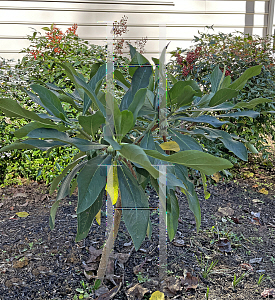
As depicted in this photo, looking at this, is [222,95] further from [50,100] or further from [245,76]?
[50,100]

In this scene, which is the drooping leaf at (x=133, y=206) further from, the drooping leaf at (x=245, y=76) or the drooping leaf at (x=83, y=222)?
the drooping leaf at (x=245, y=76)

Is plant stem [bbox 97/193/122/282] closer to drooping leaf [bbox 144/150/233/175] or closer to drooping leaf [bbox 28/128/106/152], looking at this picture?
drooping leaf [bbox 28/128/106/152]

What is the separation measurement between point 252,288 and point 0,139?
2713 millimetres

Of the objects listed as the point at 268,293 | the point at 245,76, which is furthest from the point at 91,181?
the point at 268,293

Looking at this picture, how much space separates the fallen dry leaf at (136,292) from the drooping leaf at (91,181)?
743 mm

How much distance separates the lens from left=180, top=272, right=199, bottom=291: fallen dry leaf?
146cm

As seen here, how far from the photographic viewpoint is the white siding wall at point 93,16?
172 inches

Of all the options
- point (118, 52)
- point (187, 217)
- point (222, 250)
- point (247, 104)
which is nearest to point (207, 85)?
point (187, 217)

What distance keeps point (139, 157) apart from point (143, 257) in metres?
1.07

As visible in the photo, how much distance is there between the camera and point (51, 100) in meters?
0.99

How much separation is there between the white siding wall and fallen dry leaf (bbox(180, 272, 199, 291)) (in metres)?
3.82

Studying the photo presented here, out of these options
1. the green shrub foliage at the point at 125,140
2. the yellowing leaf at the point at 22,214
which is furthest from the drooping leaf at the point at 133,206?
the yellowing leaf at the point at 22,214

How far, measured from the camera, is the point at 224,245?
1.92m

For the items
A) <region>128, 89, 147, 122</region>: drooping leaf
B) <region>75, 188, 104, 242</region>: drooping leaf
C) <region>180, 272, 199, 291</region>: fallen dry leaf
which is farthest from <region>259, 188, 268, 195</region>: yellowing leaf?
<region>128, 89, 147, 122</region>: drooping leaf
